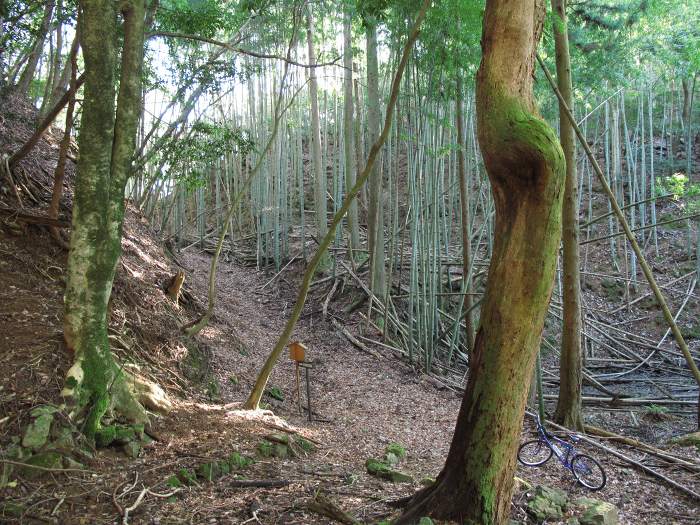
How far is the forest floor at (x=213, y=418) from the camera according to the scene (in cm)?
311

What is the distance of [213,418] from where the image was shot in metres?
4.55

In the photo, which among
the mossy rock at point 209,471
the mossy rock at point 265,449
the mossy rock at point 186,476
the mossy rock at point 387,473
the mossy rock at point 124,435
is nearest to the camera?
the mossy rock at point 186,476

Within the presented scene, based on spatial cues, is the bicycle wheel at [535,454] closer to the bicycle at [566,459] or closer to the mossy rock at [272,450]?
the bicycle at [566,459]

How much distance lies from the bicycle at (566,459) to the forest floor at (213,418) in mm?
96

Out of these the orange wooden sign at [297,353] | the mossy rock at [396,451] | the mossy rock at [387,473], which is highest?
the orange wooden sign at [297,353]

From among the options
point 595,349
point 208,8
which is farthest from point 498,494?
point 595,349

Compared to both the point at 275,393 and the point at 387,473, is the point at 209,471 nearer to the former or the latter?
the point at 387,473

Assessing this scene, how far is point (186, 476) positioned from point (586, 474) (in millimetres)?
3286

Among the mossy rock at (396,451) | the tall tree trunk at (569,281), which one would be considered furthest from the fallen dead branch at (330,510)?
the tall tree trunk at (569,281)

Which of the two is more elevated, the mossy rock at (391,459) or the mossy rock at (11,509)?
the mossy rock at (11,509)

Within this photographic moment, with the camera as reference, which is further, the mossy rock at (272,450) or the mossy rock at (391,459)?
the mossy rock at (391,459)

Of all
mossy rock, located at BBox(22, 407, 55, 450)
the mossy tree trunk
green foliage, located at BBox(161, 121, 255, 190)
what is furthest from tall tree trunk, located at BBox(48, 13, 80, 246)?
mossy rock, located at BBox(22, 407, 55, 450)

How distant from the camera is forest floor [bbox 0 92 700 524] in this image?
3106 millimetres

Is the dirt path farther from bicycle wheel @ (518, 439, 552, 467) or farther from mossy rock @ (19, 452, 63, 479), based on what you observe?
mossy rock @ (19, 452, 63, 479)
